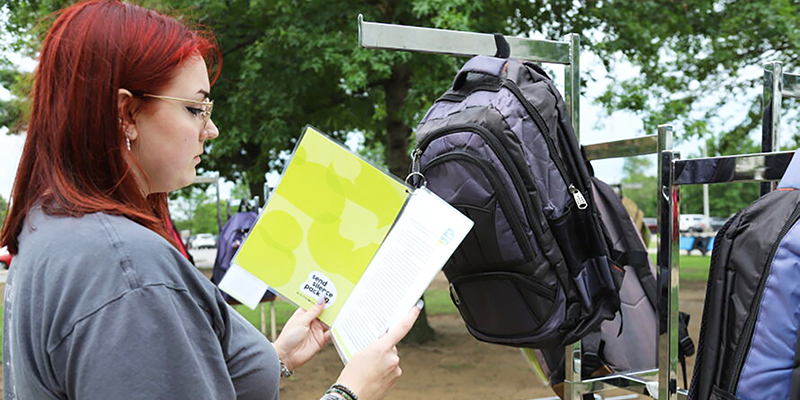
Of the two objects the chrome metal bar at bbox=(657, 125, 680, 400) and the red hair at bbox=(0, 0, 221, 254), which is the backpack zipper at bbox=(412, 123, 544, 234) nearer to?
the chrome metal bar at bbox=(657, 125, 680, 400)

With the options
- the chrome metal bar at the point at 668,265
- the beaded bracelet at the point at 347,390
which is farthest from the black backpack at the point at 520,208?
the beaded bracelet at the point at 347,390

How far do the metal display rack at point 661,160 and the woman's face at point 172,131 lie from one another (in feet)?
2.21

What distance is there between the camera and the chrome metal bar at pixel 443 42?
73.0 inches

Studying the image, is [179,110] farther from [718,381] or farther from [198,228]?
[198,228]

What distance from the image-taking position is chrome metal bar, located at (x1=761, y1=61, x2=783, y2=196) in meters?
1.91

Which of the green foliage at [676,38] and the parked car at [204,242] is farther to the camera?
the parked car at [204,242]

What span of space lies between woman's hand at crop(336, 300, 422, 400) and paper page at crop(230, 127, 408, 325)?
210mm

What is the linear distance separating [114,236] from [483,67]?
1199mm

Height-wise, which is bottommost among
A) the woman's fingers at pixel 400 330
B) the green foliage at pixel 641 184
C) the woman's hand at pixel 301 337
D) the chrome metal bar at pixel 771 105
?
the green foliage at pixel 641 184

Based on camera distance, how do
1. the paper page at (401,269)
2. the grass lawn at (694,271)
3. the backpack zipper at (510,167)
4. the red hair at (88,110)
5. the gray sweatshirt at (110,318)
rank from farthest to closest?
1. the grass lawn at (694,271)
2. the backpack zipper at (510,167)
3. the paper page at (401,269)
4. the red hair at (88,110)
5. the gray sweatshirt at (110,318)

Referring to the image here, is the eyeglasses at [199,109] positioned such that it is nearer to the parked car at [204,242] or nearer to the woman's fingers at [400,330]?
the woman's fingers at [400,330]

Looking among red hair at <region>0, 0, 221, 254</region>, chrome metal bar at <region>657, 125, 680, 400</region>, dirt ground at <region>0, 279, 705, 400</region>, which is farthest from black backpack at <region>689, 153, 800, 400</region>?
dirt ground at <region>0, 279, 705, 400</region>

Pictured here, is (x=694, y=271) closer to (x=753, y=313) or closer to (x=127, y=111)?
(x=753, y=313)

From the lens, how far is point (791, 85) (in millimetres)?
1993
